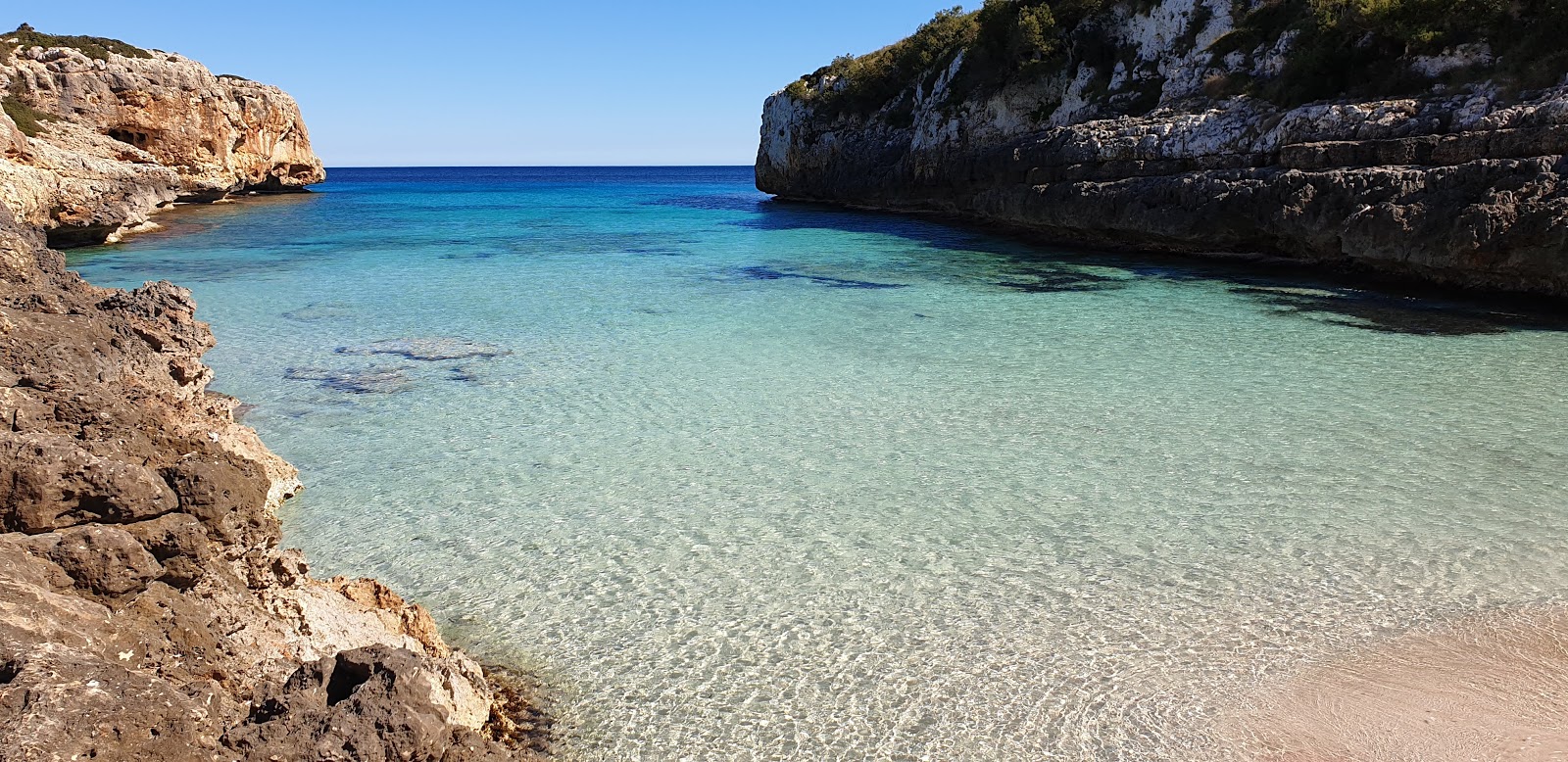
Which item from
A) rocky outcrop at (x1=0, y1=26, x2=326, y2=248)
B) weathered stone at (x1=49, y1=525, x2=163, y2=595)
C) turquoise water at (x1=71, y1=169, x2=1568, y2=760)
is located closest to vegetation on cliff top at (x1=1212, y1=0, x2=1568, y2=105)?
turquoise water at (x1=71, y1=169, x2=1568, y2=760)

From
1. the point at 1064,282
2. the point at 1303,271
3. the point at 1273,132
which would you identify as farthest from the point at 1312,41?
the point at 1064,282

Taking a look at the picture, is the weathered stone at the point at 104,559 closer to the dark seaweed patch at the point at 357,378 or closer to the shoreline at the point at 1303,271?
the dark seaweed patch at the point at 357,378

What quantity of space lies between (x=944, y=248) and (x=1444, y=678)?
19851mm

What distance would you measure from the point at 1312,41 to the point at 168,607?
21743 mm

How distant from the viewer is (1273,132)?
18484 millimetres

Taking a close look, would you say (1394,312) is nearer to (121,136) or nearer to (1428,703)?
(1428,703)

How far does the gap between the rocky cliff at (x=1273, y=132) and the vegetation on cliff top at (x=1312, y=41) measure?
4 cm

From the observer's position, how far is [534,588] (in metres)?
5.45

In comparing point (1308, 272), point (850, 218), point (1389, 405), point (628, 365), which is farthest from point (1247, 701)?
point (850, 218)

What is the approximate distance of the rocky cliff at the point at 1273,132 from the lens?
1451 cm

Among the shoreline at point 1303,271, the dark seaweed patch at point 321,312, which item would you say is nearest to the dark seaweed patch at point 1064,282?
the shoreline at point 1303,271

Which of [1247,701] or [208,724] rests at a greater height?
[208,724]

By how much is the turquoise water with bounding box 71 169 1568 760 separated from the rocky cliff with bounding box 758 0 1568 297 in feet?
5.65

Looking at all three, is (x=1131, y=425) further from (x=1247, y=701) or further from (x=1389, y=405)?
(x=1247, y=701)
